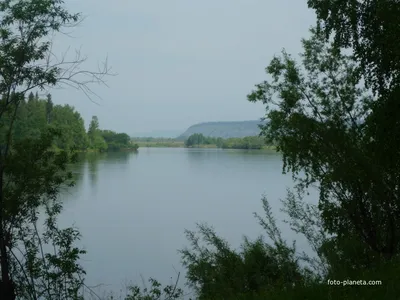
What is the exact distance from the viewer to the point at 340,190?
7.45 meters

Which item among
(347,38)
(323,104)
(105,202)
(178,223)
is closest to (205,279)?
(323,104)

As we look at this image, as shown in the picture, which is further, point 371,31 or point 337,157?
point 337,157

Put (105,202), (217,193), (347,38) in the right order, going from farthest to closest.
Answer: (217,193) → (105,202) → (347,38)

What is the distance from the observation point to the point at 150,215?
2231 centimetres

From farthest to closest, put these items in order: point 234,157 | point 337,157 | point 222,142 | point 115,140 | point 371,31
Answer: point 222,142
point 115,140
point 234,157
point 337,157
point 371,31

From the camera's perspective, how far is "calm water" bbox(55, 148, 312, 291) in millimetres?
13906

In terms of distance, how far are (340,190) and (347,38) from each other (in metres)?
3.06

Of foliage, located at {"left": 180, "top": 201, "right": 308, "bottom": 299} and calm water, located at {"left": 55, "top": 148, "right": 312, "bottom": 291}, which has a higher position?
foliage, located at {"left": 180, "top": 201, "right": 308, "bottom": 299}

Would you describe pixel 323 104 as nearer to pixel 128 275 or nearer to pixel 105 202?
pixel 128 275

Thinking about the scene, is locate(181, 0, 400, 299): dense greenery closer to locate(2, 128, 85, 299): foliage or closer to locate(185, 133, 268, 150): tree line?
locate(2, 128, 85, 299): foliage

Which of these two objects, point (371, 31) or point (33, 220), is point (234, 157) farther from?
point (371, 31)

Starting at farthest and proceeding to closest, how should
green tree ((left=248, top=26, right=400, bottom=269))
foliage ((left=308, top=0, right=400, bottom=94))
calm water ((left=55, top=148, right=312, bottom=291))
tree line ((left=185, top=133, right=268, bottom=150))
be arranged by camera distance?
tree line ((left=185, top=133, right=268, bottom=150)), calm water ((left=55, top=148, right=312, bottom=291)), green tree ((left=248, top=26, right=400, bottom=269)), foliage ((left=308, top=0, right=400, bottom=94))

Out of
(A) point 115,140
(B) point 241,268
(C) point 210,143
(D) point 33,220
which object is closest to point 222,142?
(C) point 210,143

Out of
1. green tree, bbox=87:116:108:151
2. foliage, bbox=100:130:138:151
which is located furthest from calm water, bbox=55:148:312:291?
foliage, bbox=100:130:138:151
